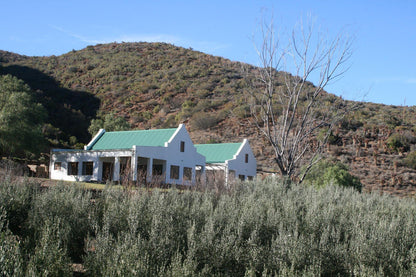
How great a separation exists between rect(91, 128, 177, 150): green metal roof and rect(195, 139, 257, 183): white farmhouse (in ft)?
15.7

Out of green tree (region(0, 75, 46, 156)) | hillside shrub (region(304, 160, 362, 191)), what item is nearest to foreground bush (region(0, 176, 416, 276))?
hillside shrub (region(304, 160, 362, 191))

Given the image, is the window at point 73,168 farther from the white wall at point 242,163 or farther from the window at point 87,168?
the white wall at point 242,163

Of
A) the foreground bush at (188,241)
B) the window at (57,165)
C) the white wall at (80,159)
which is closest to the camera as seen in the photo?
the foreground bush at (188,241)

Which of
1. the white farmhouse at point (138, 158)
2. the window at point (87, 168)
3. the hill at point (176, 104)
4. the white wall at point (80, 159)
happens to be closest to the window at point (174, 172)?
the white farmhouse at point (138, 158)

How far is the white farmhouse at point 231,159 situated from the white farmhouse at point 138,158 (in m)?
2.20

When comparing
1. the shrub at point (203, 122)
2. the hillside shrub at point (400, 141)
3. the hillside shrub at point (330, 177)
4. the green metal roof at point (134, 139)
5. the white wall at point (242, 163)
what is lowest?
the hillside shrub at point (330, 177)

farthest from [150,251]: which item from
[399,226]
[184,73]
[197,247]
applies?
[184,73]

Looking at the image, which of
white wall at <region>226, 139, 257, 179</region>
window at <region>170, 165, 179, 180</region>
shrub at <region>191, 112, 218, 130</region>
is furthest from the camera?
shrub at <region>191, 112, 218, 130</region>

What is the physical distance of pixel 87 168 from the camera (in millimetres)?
28078

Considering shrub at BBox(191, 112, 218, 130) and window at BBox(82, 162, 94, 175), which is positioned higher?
shrub at BBox(191, 112, 218, 130)

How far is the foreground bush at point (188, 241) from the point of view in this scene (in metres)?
7.08

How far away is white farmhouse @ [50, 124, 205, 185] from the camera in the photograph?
26.5 m

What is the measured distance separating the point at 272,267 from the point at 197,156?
21293 mm

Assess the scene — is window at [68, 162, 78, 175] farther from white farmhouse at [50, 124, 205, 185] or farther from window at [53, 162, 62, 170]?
window at [53, 162, 62, 170]
